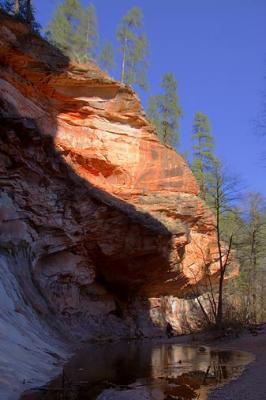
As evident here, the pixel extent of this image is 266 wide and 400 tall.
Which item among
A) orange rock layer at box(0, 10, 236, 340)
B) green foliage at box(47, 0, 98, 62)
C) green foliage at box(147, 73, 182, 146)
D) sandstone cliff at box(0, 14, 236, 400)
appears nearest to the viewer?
sandstone cliff at box(0, 14, 236, 400)

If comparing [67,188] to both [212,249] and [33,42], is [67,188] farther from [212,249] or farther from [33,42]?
[212,249]

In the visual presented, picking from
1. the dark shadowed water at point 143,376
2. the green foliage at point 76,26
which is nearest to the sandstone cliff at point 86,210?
the dark shadowed water at point 143,376

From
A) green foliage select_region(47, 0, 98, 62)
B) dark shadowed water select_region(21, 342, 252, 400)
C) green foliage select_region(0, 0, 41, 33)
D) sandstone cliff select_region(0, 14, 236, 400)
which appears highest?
green foliage select_region(47, 0, 98, 62)

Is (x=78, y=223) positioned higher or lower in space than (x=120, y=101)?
lower

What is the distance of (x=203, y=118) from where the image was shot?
4259 cm

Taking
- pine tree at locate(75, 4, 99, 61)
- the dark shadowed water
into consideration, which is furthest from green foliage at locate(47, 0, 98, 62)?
the dark shadowed water

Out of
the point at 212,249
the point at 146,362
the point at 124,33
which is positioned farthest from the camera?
the point at 124,33

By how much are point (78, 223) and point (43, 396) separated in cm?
1564

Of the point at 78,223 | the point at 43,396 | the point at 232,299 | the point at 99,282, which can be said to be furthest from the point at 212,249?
the point at 43,396

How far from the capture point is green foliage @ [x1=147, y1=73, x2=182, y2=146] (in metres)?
41.0

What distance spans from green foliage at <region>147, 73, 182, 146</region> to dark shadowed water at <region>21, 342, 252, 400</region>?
2779 centimetres

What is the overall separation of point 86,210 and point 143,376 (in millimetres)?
13275

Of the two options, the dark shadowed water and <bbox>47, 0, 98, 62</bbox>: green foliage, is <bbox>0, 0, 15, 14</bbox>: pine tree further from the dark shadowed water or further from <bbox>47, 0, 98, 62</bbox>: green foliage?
the dark shadowed water

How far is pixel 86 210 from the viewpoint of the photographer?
76.6 ft
